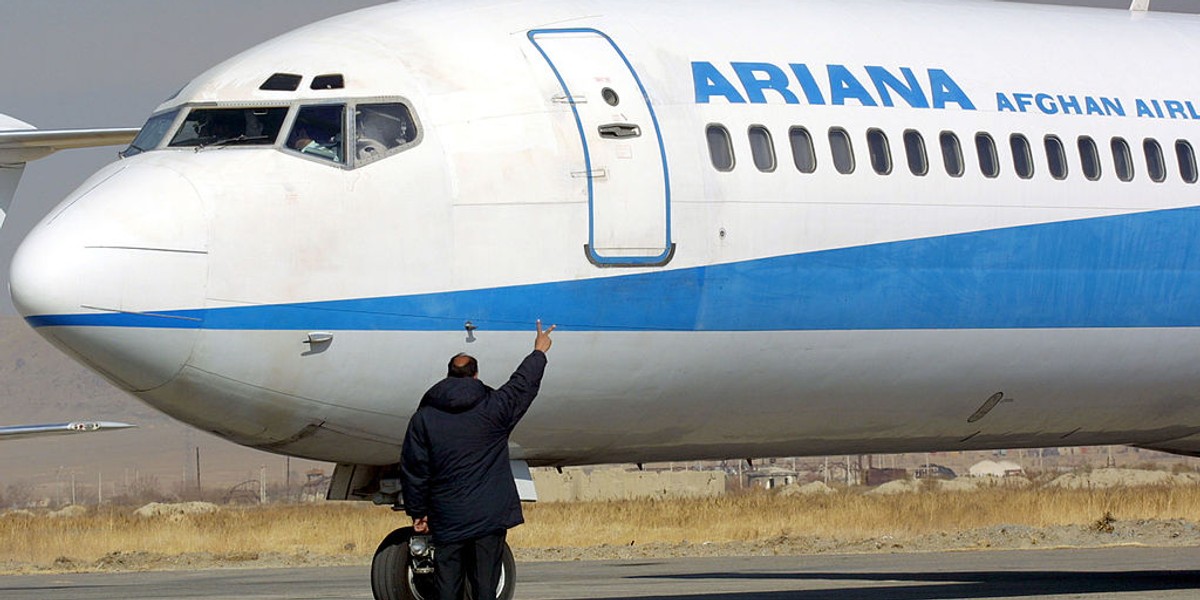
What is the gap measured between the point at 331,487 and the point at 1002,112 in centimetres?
582

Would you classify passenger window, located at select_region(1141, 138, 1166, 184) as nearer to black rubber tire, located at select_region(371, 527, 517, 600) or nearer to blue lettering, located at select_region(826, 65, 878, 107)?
blue lettering, located at select_region(826, 65, 878, 107)

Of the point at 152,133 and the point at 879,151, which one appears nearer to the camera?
the point at 152,133

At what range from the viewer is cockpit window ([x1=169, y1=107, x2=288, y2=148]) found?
46.5 ft

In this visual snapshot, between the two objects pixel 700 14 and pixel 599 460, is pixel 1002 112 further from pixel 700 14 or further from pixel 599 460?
pixel 599 460

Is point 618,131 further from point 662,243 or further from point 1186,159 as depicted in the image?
point 1186,159

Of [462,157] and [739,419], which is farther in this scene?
[739,419]

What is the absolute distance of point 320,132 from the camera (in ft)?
46.7

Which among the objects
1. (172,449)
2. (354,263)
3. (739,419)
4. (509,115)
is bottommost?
(172,449)

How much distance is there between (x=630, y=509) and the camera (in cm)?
4859

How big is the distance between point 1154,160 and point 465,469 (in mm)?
7083

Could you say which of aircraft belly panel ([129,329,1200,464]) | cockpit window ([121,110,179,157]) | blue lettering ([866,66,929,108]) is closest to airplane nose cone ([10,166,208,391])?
aircraft belly panel ([129,329,1200,464])

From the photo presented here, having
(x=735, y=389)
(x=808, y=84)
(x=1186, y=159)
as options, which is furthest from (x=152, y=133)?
(x=1186, y=159)

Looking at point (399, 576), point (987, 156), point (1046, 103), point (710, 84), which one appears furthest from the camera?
point (1046, 103)

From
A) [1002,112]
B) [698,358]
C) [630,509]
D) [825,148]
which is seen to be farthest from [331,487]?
[630,509]
